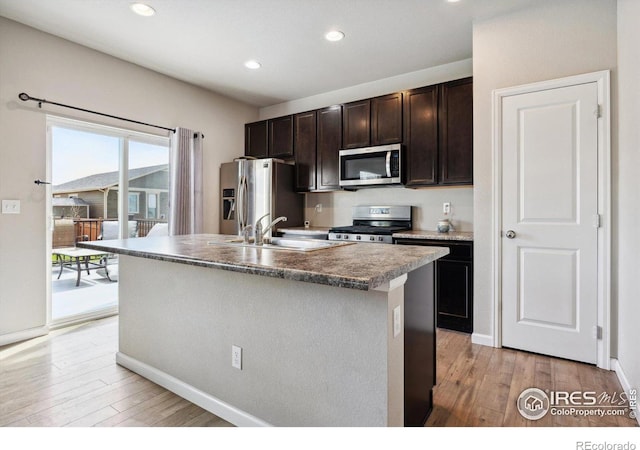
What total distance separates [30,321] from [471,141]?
168 inches

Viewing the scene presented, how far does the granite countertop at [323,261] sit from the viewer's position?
114 cm

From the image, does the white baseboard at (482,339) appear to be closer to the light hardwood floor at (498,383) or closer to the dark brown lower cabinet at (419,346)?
the light hardwood floor at (498,383)

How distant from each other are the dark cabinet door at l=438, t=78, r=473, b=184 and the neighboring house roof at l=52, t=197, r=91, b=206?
11.9 feet

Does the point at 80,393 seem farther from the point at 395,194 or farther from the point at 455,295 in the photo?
the point at 395,194

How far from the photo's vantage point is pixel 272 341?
1.61m

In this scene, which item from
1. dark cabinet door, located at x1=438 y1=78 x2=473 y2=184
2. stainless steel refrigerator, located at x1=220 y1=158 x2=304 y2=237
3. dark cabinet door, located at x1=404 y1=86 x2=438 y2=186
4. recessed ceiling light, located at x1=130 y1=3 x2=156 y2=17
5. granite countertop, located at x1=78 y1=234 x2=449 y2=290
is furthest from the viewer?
stainless steel refrigerator, located at x1=220 y1=158 x2=304 y2=237

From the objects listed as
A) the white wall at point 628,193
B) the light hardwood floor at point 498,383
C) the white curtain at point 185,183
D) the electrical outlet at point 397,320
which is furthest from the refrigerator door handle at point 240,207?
the white wall at point 628,193

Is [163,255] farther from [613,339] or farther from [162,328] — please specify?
[613,339]

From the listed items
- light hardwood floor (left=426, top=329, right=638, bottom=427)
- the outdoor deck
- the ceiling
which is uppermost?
the ceiling

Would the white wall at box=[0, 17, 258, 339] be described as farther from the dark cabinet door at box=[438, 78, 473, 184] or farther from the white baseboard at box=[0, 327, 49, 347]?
the dark cabinet door at box=[438, 78, 473, 184]

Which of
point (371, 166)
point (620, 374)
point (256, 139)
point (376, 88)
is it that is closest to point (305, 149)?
point (256, 139)

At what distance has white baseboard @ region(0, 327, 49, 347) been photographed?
111 inches

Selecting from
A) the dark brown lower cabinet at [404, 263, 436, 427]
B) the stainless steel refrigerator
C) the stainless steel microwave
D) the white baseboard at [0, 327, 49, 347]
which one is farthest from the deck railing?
the dark brown lower cabinet at [404, 263, 436, 427]

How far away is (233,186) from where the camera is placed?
452 cm
